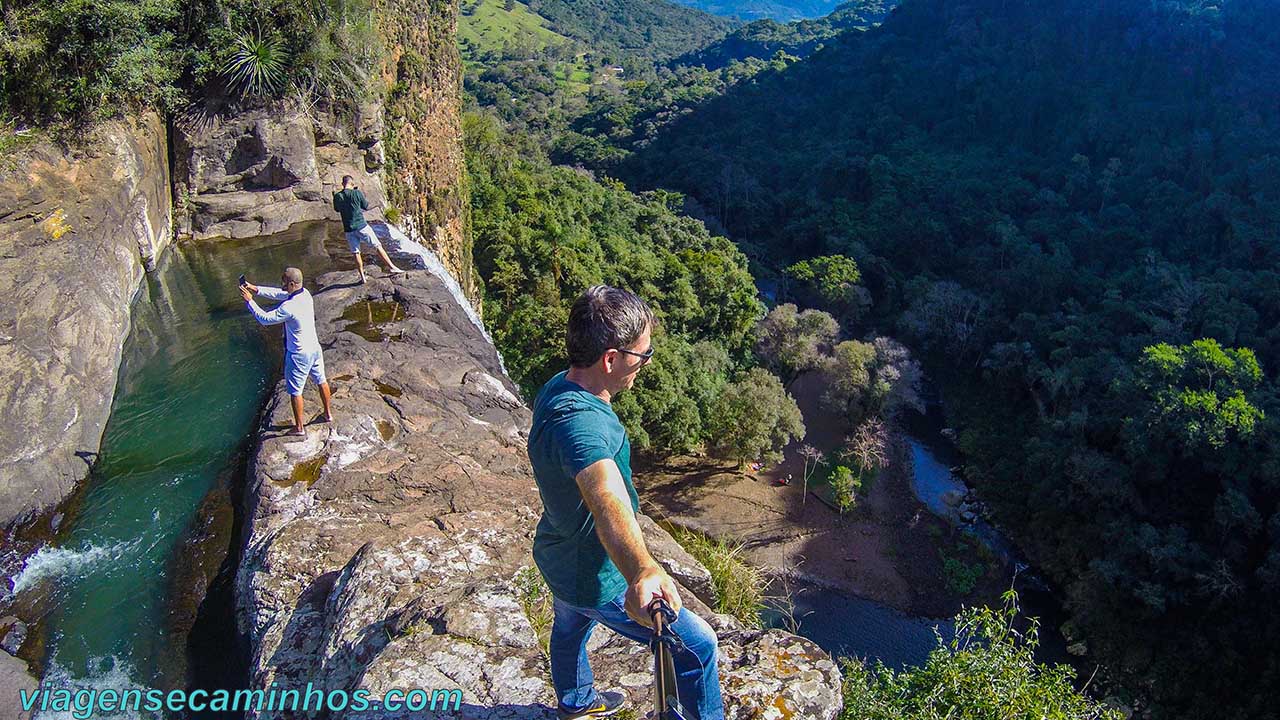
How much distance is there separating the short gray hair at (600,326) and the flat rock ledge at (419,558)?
1.68 metres

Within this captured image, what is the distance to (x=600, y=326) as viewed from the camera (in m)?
2.53

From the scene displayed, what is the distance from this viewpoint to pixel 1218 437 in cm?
1983

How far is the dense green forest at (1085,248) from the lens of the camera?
61.2 ft

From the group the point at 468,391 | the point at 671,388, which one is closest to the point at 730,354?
the point at 671,388

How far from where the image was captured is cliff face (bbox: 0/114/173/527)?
6.05m

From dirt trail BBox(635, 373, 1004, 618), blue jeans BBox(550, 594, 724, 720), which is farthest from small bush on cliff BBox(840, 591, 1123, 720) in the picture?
dirt trail BBox(635, 373, 1004, 618)

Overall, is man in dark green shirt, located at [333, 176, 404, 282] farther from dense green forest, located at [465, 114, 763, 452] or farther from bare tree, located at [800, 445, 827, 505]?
bare tree, located at [800, 445, 827, 505]

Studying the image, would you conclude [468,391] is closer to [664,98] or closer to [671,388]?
[671,388]

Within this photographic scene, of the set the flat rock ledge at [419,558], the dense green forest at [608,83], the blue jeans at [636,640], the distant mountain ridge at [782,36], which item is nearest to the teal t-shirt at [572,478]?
the blue jeans at [636,640]

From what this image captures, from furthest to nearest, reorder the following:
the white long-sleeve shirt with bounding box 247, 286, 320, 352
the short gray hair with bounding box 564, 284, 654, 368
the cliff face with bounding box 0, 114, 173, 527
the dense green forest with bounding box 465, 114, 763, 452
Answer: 1. the dense green forest with bounding box 465, 114, 763, 452
2. the cliff face with bounding box 0, 114, 173, 527
3. the white long-sleeve shirt with bounding box 247, 286, 320, 352
4. the short gray hair with bounding box 564, 284, 654, 368

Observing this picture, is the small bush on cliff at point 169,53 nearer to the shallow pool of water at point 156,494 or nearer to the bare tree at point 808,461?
the shallow pool of water at point 156,494

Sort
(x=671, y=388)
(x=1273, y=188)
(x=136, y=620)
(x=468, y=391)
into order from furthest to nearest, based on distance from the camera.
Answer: (x=1273, y=188) < (x=671, y=388) < (x=468, y=391) < (x=136, y=620)

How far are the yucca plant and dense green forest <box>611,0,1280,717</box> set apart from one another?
21.5 meters

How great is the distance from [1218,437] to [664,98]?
58.6m
